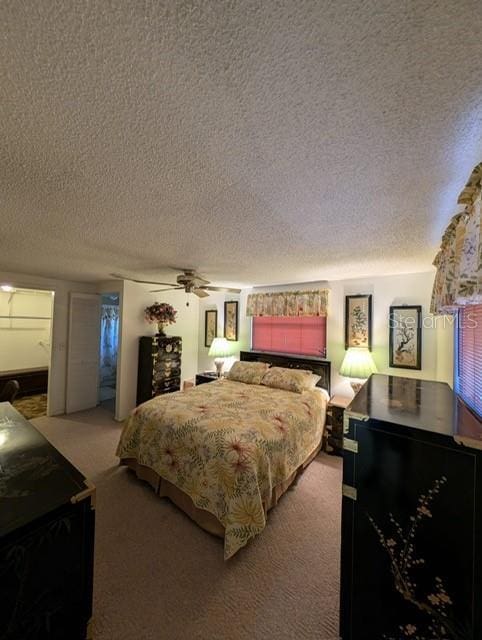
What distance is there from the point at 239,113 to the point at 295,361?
11.7ft

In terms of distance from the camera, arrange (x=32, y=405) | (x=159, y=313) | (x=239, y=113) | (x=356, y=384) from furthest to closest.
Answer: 1. (x=32, y=405)
2. (x=159, y=313)
3. (x=356, y=384)
4. (x=239, y=113)

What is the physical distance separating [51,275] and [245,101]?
434 centimetres

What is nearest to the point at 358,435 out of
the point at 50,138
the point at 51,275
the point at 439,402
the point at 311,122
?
the point at 439,402

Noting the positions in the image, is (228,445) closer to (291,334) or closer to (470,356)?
(470,356)

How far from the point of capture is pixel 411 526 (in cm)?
106

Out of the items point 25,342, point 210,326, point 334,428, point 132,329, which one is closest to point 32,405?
point 25,342

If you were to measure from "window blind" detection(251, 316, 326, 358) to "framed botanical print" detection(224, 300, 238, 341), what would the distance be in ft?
1.33

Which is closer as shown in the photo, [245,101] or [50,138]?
[245,101]

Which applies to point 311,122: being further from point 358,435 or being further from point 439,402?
point 439,402

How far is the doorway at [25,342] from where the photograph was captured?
16.9 feet

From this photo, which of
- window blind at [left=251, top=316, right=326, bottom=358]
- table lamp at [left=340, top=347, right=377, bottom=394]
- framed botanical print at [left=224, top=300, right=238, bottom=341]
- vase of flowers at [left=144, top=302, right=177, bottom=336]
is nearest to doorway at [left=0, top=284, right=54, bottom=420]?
vase of flowers at [left=144, top=302, right=177, bottom=336]

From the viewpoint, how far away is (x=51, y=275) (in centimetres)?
391

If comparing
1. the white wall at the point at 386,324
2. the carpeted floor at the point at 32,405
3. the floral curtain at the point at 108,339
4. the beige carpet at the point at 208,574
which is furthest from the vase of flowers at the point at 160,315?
the beige carpet at the point at 208,574

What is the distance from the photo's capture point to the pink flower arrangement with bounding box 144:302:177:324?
443 centimetres
